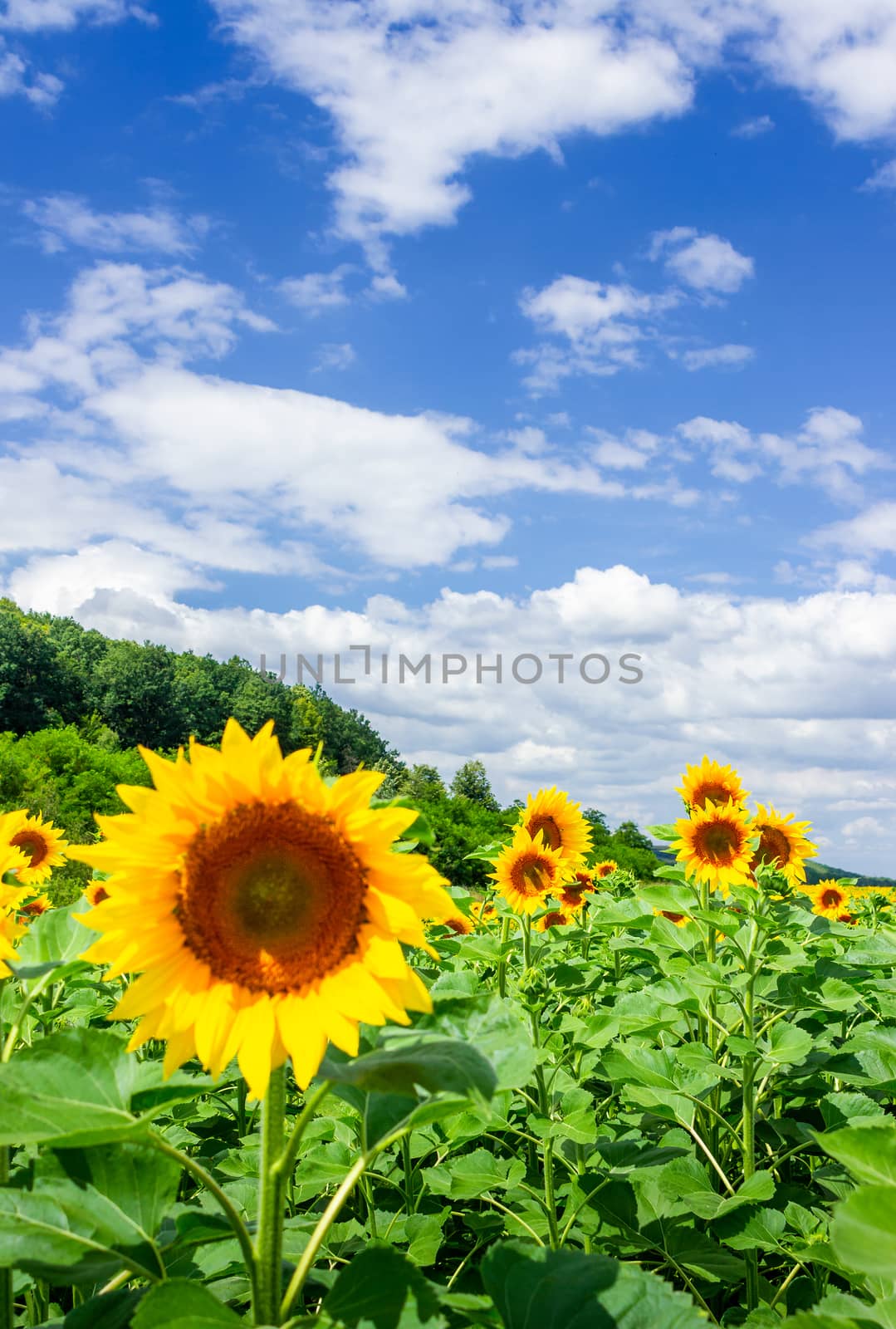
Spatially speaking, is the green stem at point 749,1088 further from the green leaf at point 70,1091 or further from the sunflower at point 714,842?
the green leaf at point 70,1091

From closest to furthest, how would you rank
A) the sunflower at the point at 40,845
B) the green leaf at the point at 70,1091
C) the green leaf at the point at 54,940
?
the green leaf at the point at 70,1091, the green leaf at the point at 54,940, the sunflower at the point at 40,845

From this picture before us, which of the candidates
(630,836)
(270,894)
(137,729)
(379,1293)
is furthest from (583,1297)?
(137,729)

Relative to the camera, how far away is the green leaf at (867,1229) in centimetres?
125

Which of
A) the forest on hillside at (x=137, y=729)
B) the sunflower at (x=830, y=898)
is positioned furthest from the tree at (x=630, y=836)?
the sunflower at (x=830, y=898)

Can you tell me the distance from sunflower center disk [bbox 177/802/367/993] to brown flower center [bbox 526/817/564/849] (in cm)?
429

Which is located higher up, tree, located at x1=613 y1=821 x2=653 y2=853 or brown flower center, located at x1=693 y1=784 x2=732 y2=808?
brown flower center, located at x1=693 y1=784 x2=732 y2=808

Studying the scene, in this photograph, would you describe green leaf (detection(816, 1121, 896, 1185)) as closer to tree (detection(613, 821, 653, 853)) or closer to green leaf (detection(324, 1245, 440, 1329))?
green leaf (detection(324, 1245, 440, 1329))

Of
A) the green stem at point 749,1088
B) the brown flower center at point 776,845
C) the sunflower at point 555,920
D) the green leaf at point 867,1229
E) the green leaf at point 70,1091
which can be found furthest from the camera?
the sunflower at point 555,920

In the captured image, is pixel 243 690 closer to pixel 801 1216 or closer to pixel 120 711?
pixel 120 711

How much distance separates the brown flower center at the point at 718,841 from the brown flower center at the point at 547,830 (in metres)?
0.95

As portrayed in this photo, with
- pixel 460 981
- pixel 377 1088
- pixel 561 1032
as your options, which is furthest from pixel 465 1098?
pixel 561 1032

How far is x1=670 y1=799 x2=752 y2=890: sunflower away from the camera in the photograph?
Result: 5.08 m

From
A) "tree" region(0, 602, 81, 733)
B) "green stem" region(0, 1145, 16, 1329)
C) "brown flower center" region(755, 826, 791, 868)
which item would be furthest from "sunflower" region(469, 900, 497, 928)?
"tree" region(0, 602, 81, 733)

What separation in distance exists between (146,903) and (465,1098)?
59 centimetres
